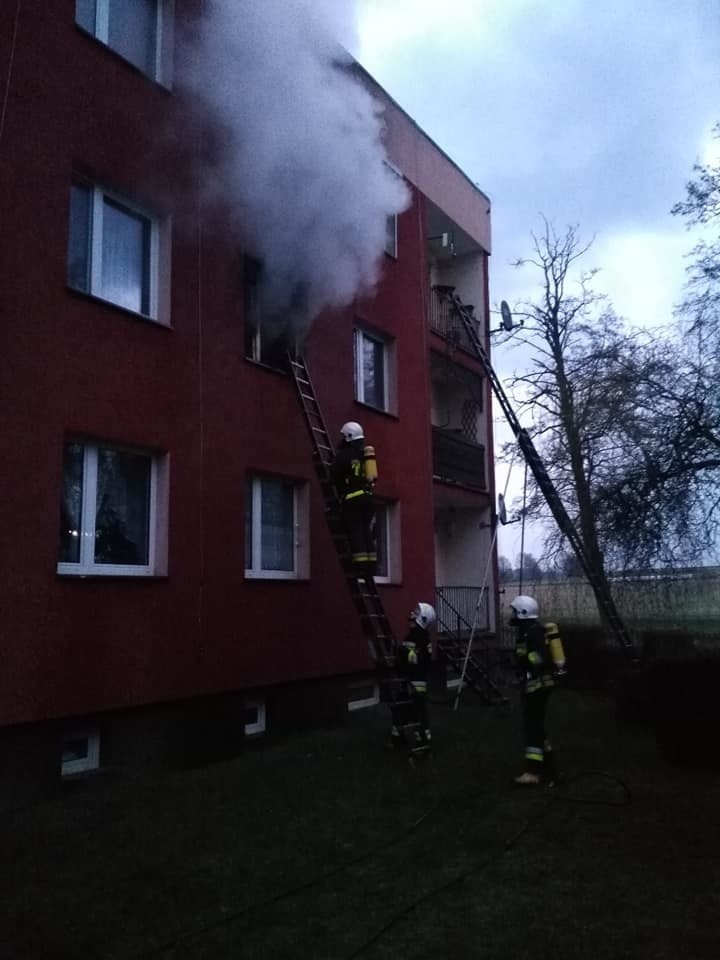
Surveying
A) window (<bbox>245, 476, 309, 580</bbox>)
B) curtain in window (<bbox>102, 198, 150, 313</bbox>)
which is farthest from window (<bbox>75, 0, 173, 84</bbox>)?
window (<bbox>245, 476, 309, 580</bbox>)

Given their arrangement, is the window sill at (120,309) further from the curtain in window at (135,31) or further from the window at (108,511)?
the curtain in window at (135,31)

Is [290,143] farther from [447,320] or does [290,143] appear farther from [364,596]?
[447,320]

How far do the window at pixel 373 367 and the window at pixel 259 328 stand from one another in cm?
235

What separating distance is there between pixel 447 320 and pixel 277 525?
7.82m

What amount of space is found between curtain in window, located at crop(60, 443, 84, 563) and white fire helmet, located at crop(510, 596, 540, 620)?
4.05 metres

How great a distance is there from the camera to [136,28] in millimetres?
8438

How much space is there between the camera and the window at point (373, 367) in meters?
12.1

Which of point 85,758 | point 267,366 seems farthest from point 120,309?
point 85,758

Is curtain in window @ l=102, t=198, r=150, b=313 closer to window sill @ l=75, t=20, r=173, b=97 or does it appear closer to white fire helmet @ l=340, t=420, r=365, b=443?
window sill @ l=75, t=20, r=173, b=97

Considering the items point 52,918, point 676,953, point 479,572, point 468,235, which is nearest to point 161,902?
point 52,918

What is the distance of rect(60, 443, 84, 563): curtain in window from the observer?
22.6 ft

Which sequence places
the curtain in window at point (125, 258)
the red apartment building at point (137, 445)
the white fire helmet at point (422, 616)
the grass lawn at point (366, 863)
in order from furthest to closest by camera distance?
the white fire helmet at point (422, 616)
the curtain in window at point (125, 258)
the red apartment building at point (137, 445)
the grass lawn at point (366, 863)

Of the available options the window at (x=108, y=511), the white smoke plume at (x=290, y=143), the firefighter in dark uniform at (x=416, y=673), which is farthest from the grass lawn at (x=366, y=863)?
the white smoke plume at (x=290, y=143)

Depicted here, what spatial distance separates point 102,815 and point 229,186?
21.0 ft
